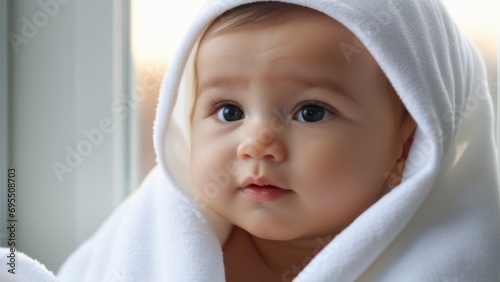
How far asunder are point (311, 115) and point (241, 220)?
20 cm

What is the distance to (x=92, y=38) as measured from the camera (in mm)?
1394

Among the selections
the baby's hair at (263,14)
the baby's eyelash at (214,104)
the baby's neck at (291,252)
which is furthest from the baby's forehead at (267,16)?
the baby's neck at (291,252)

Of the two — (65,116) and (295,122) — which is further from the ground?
(295,122)

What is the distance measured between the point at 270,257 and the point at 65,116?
534mm

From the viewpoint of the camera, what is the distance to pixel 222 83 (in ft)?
3.43

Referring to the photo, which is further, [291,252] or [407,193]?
[291,252]

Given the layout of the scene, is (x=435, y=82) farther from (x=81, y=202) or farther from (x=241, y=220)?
(x=81, y=202)

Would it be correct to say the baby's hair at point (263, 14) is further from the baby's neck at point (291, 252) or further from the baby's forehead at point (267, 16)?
the baby's neck at point (291, 252)

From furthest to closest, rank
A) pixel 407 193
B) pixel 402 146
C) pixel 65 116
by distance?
1. pixel 65 116
2. pixel 402 146
3. pixel 407 193

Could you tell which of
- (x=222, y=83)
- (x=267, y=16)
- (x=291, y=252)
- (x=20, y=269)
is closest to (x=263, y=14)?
(x=267, y=16)

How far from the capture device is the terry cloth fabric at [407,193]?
0.96 meters

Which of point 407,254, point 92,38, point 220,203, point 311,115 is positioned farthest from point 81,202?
point 407,254

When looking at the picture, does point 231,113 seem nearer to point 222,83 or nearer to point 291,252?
point 222,83

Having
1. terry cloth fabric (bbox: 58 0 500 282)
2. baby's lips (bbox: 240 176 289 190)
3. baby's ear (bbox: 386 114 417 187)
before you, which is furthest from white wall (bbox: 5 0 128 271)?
baby's ear (bbox: 386 114 417 187)
